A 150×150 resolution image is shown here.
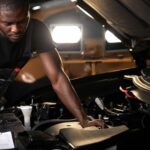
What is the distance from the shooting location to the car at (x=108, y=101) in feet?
4.69

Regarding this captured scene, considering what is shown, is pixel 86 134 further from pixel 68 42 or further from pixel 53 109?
pixel 68 42

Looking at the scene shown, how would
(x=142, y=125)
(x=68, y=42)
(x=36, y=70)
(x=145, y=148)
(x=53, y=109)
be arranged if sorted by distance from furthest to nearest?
1. (x=68, y=42)
2. (x=36, y=70)
3. (x=53, y=109)
4. (x=142, y=125)
5. (x=145, y=148)

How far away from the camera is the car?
1.43m

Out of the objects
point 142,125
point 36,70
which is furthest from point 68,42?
point 142,125

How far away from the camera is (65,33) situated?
495cm

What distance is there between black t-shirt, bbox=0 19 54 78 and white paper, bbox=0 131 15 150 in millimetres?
608

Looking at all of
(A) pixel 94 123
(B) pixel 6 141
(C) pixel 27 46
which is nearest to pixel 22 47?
(C) pixel 27 46

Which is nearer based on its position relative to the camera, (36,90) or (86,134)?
(86,134)

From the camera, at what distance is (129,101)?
2178mm

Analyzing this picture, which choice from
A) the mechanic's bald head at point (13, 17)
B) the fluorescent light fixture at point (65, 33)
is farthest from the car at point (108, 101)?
the fluorescent light fixture at point (65, 33)

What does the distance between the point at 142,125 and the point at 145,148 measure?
0.33 metres

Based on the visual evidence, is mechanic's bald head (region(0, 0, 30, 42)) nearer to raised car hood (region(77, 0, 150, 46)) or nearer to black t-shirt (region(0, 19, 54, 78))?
black t-shirt (region(0, 19, 54, 78))

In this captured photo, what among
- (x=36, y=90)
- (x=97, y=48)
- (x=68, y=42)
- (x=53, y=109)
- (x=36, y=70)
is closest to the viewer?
(x=53, y=109)

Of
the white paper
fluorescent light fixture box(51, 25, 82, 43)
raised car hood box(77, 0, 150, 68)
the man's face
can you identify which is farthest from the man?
fluorescent light fixture box(51, 25, 82, 43)
